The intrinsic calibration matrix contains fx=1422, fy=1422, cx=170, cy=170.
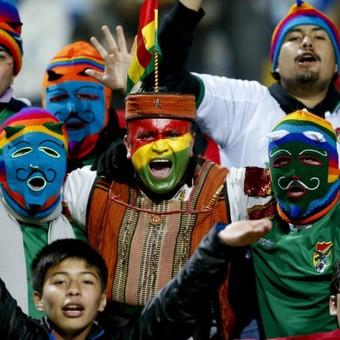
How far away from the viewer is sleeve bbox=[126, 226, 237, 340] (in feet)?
15.6

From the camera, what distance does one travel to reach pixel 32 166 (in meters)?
5.85

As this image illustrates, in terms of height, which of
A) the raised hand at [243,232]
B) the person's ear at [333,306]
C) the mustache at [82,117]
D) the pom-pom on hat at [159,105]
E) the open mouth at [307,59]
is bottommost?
the person's ear at [333,306]

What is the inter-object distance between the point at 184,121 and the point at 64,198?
0.61 meters

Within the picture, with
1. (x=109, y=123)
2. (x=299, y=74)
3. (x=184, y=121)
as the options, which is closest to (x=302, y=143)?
(x=184, y=121)

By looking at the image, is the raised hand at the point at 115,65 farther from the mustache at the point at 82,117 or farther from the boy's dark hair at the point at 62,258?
the boy's dark hair at the point at 62,258

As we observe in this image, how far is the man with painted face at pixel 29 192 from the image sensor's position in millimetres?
5770

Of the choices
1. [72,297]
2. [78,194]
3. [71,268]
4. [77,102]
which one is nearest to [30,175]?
[78,194]

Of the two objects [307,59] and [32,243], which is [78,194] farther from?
[307,59]

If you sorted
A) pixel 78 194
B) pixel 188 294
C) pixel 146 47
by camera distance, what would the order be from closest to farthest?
pixel 188 294 < pixel 78 194 < pixel 146 47

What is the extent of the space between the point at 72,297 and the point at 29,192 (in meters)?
1.00

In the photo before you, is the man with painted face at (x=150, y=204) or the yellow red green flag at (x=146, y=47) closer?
the man with painted face at (x=150, y=204)

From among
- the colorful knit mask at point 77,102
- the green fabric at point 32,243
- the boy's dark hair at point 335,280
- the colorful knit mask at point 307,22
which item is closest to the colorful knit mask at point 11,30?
the colorful knit mask at point 77,102

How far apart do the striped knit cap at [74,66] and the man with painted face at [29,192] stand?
1035 millimetres

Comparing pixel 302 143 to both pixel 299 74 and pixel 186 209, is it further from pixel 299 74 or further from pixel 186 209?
pixel 299 74
